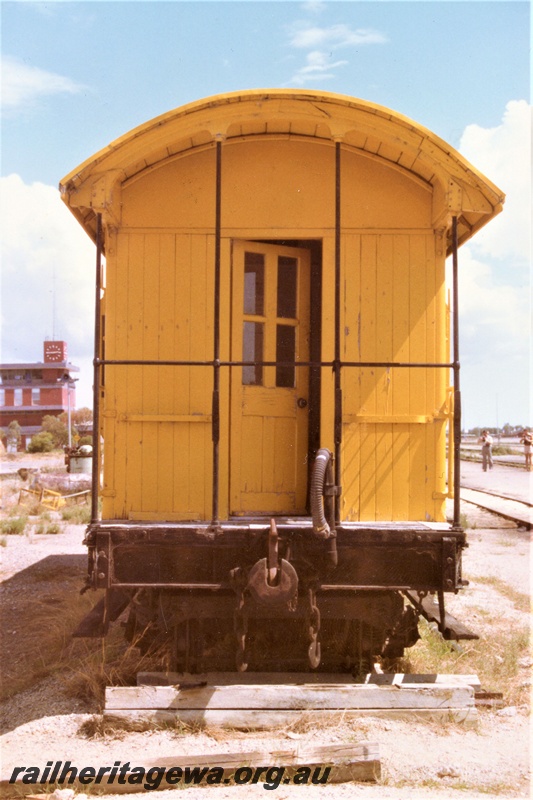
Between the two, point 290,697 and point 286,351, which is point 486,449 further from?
point 290,697

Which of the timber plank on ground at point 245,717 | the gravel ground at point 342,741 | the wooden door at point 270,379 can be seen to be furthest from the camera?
the wooden door at point 270,379

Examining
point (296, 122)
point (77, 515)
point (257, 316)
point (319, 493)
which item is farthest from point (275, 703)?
point (77, 515)

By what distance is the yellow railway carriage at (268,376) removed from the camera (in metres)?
4.60

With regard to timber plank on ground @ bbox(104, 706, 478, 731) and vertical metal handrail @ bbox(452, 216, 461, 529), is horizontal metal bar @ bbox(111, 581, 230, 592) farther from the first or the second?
vertical metal handrail @ bbox(452, 216, 461, 529)

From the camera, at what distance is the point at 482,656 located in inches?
227

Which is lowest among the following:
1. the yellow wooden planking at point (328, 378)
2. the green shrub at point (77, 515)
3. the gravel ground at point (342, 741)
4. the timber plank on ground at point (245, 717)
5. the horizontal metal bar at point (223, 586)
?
the green shrub at point (77, 515)

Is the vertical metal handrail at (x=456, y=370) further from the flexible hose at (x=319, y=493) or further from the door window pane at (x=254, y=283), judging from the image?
the door window pane at (x=254, y=283)

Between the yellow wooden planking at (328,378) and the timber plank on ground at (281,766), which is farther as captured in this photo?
the yellow wooden planking at (328,378)

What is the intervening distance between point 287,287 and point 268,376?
2.45 feet

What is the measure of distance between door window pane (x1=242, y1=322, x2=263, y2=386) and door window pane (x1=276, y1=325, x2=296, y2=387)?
0.16 metres

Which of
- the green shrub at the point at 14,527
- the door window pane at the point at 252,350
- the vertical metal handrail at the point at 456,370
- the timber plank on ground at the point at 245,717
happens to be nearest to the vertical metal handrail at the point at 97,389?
the door window pane at the point at 252,350

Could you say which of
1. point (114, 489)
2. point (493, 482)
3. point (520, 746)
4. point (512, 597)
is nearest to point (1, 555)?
point (114, 489)

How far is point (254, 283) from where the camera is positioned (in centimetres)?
541

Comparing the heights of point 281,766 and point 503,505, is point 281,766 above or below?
above
